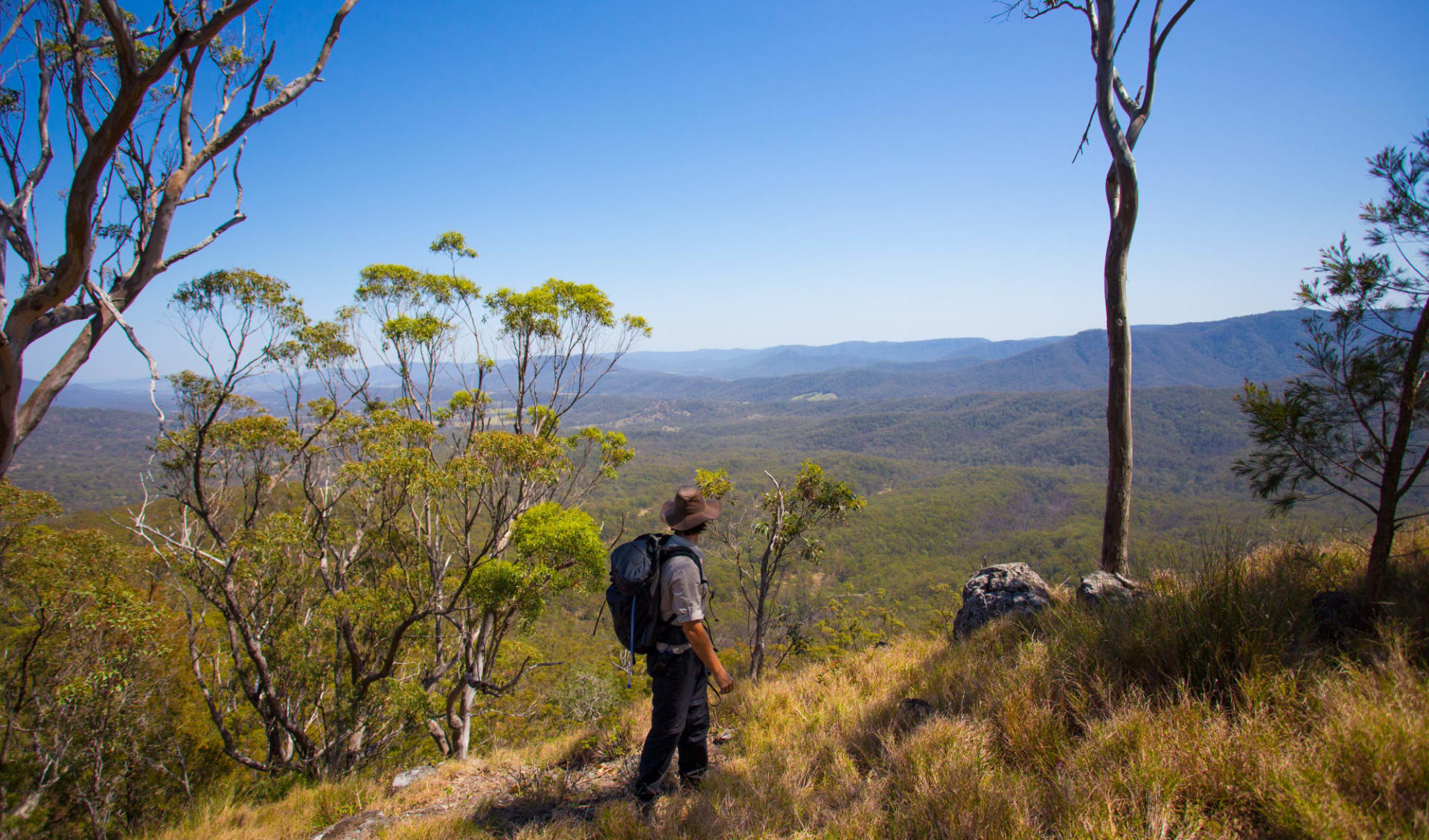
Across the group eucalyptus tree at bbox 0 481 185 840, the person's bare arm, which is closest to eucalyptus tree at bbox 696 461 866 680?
the person's bare arm

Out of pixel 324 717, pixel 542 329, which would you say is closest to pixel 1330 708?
pixel 542 329

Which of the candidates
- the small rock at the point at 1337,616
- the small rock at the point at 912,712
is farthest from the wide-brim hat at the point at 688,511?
the small rock at the point at 1337,616

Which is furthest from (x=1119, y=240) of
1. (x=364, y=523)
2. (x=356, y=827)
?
(x=364, y=523)

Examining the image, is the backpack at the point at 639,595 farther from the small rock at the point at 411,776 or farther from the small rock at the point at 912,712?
the small rock at the point at 411,776

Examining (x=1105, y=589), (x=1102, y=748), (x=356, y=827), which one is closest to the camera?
(x=1102, y=748)

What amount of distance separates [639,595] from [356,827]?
2.91m

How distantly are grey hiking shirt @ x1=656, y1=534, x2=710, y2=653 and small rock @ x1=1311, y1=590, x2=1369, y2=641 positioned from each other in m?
3.28

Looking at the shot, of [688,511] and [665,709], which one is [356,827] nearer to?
[665,709]

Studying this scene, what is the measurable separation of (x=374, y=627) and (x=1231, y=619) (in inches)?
479

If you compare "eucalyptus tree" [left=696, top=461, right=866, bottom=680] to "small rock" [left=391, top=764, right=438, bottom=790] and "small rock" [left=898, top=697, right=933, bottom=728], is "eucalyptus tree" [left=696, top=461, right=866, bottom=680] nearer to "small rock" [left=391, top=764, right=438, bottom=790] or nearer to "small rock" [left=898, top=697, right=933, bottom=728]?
"small rock" [left=391, top=764, right=438, bottom=790]

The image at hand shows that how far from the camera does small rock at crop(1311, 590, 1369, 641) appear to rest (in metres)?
2.92

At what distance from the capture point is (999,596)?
19.3ft

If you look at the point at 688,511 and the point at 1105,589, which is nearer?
the point at 688,511

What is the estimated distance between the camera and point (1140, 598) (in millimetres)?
3869
